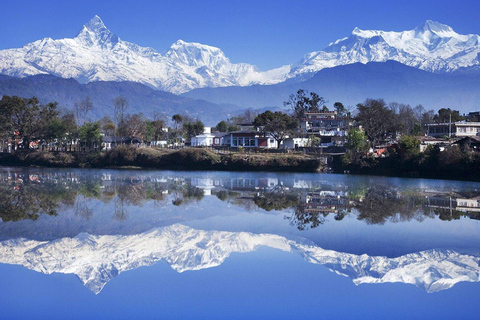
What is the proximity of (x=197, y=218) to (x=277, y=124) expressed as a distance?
50.2m

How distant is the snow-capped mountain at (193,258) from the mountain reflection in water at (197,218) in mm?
32

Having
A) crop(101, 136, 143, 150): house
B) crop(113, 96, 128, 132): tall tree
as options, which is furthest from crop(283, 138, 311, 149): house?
crop(113, 96, 128, 132): tall tree

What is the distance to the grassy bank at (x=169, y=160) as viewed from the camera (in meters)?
61.8

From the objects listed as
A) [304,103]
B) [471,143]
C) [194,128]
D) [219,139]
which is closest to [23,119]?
[219,139]

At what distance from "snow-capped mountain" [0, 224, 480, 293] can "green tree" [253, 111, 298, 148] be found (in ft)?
178

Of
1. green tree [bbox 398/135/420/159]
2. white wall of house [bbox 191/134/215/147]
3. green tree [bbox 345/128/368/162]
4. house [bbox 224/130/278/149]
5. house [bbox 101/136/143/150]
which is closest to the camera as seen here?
green tree [bbox 398/135/420/159]

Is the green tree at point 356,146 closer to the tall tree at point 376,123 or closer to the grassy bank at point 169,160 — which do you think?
the grassy bank at point 169,160

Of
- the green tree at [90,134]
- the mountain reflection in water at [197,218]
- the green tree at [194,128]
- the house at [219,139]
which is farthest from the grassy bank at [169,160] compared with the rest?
the green tree at [194,128]

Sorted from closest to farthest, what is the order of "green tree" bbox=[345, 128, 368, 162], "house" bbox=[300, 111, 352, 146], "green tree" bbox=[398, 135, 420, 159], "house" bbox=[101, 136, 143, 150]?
1. "green tree" bbox=[398, 135, 420, 159]
2. "green tree" bbox=[345, 128, 368, 162]
3. "house" bbox=[101, 136, 143, 150]
4. "house" bbox=[300, 111, 352, 146]

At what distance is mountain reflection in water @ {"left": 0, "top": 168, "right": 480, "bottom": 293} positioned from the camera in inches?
678

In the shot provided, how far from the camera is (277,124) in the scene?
75250 mm

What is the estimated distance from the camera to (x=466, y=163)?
49.0 m

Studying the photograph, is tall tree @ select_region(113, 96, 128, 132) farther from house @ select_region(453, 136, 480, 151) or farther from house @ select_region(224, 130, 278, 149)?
house @ select_region(453, 136, 480, 151)

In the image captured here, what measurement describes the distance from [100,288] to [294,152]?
53.1 m
